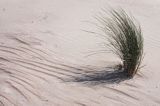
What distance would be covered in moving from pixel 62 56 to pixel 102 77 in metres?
0.82

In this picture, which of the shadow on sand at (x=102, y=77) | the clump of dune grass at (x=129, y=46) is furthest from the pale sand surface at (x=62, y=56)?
the clump of dune grass at (x=129, y=46)

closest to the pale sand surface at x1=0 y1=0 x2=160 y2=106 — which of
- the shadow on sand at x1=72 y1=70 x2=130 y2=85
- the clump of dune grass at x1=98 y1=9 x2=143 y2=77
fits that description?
the shadow on sand at x1=72 y1=70 x2=130 y2=85

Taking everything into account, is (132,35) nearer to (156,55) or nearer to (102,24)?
(156,55)

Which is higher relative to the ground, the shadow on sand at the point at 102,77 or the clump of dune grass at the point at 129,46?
the clump of dune grass at the point at 129,46

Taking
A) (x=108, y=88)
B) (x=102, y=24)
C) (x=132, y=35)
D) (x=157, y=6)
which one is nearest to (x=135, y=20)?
(x=102, y=24)

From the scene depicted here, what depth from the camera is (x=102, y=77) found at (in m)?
4.68

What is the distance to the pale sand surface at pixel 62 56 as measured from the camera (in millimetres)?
4275

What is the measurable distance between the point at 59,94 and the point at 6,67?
3.12 ft

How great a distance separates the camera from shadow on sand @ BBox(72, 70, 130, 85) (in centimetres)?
459

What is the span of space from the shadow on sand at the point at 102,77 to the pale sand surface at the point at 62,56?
7 centimetres

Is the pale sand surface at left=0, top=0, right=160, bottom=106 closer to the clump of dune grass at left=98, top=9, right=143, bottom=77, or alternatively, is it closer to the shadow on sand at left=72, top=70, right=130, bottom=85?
the shadow on sand at left=72, top=70, right=130, bottom=85

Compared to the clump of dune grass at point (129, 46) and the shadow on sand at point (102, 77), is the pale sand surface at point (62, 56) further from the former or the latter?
the clump of dune grass at point (129, 46)

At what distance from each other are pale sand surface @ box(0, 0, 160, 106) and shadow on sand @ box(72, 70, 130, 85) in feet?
0.24

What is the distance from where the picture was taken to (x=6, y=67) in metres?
4.87
